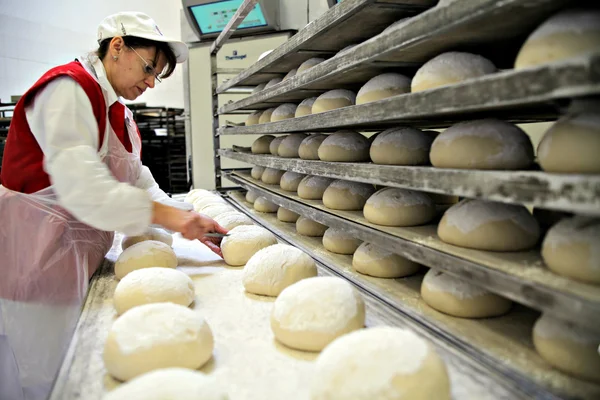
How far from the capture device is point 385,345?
77cm

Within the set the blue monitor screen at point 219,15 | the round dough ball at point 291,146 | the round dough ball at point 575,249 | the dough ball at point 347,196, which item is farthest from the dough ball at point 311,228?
the blue monitor screen at point 219,15

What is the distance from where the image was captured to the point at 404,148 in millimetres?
1404

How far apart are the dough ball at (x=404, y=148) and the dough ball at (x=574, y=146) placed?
580 millimetres

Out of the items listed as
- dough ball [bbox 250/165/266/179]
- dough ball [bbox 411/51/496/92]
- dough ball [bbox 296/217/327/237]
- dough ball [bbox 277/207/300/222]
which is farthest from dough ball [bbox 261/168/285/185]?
dough ball [bbox 411/51/496/92]

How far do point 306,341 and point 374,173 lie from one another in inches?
21.1

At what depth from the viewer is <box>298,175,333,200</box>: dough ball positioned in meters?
2.05

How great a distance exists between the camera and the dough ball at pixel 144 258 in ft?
4.98

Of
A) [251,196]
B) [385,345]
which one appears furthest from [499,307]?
[251,196]

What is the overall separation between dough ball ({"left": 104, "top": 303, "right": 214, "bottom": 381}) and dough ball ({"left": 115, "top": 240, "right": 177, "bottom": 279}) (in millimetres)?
568

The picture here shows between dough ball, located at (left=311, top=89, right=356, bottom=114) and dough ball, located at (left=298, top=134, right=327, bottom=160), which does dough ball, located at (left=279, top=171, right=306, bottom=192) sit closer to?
dough ball, located at (left=298, top=134, right=327, bottom=160)

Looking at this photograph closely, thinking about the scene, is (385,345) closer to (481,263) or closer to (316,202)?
→ (481,263)

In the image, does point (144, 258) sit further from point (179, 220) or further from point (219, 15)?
point (219, 15)

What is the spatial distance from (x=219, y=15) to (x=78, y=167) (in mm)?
3040

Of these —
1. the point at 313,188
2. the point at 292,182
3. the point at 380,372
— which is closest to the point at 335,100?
the point at 313,188
